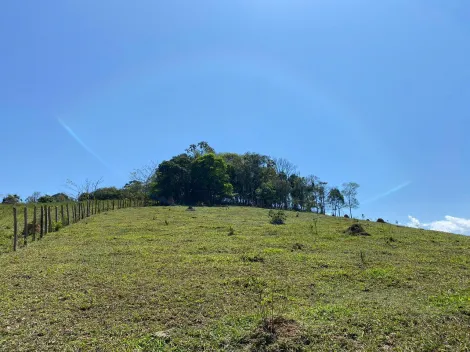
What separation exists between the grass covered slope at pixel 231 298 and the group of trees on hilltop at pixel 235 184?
38.0m

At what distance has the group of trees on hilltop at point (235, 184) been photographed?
5194cm

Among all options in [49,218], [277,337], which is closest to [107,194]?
[49,218]

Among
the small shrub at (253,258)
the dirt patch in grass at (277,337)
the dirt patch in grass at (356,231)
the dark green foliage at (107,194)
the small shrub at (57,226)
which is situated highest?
the dark green foliage at (107,194)

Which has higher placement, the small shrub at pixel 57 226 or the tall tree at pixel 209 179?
the tall tree at pixel 209 179

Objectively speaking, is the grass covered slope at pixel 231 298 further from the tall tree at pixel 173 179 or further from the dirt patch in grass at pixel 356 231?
the tall tree at pixel 173 179

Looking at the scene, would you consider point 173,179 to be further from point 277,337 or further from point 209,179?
point 277,337

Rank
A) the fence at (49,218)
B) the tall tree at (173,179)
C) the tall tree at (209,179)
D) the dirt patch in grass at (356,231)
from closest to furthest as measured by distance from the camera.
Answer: the fence at (49,218) < the dirt patch in grass at (356,231) < the tall tree at (173,179) < the tall tree at (209,179)

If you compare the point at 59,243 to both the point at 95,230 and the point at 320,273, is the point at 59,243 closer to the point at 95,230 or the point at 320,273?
the point at 95,230

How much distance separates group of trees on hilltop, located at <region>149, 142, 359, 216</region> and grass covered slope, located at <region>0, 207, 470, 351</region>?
1496 inches

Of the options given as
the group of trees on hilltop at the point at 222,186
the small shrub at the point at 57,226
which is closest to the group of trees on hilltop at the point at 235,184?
the group of trees on hilltop at the point at 222,186

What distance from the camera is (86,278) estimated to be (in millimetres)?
8688

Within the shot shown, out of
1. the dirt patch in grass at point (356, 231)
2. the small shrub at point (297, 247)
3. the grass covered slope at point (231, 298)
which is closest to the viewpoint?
the grass covered slope at point (231, 298)

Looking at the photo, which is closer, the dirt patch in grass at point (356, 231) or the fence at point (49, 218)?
the fence at point (49, 218)

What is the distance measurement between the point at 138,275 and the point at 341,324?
556cm
